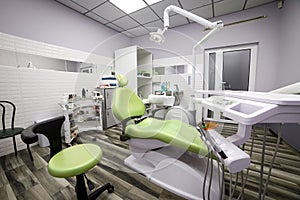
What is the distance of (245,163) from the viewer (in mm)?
497

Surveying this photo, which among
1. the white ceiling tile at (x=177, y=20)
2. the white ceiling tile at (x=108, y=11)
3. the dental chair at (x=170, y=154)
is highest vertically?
the white ceiling tile at (x=177, y=20)

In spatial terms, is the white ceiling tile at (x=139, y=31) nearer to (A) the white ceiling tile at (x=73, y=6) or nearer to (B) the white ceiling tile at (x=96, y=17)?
(B) the white ceiling tile at (x=96, y=17)

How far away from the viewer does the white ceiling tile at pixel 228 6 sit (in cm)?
213

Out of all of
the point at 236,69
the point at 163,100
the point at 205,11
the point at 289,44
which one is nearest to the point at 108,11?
the point at 205,11

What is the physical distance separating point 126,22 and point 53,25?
4.67ft

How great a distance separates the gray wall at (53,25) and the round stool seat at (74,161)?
1977 mm

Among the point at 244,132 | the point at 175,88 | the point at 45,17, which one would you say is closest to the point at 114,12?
the point at 45,17

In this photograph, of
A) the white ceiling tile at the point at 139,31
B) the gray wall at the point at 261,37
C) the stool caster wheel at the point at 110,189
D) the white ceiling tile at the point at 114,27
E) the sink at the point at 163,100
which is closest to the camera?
the stool caster wheel at the point at 110,189

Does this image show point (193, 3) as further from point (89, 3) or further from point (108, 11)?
point (89, 3)

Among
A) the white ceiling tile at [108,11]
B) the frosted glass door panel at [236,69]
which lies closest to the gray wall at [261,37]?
the frosted glass door panel at [236,69]

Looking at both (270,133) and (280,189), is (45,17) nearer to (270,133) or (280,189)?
(280,189)

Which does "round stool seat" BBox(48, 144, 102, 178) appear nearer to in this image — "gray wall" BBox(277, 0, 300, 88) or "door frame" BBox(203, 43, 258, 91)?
"gray wall" BBox(277, 0, 300, 88)

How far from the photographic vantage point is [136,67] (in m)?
2.65

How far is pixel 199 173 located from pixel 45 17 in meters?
2.97
